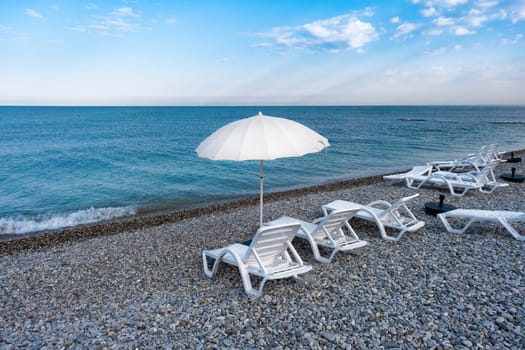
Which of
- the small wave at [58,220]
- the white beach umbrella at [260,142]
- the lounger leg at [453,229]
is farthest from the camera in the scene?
the small wave at [58,220]

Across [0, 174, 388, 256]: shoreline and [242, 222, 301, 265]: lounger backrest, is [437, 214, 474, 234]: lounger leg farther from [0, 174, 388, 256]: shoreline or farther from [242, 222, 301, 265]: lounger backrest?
[0, 174, 388, 256]: shoreline

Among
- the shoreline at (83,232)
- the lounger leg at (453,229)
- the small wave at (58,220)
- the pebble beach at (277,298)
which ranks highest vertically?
the lounger leg at (453,229)

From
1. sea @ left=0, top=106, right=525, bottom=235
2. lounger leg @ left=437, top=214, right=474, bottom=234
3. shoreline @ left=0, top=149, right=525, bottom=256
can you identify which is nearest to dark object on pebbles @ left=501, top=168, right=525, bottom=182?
lounger leg @ left=437, top=214, right=474, bottom=234

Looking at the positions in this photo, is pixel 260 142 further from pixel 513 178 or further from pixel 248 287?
pixel 513 178

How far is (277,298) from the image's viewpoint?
4.16m

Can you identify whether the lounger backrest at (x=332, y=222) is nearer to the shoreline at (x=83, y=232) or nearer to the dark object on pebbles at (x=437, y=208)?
the dark object on pebbles at (x=437, y=208)

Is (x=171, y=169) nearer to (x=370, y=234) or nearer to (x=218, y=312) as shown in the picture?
(x=370, y=234)

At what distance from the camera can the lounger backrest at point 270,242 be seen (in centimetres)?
405

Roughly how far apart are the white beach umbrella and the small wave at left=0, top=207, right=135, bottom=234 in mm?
7907

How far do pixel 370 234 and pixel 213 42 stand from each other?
2096 centimetres

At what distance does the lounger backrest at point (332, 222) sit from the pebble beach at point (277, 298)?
442 millimetres

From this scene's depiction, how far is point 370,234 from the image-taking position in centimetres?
648

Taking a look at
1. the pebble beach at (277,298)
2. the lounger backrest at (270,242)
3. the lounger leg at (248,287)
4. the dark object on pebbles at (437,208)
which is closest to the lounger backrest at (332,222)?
the pebble beach at (277,298)

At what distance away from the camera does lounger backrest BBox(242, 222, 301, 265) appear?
4051 millimetres
